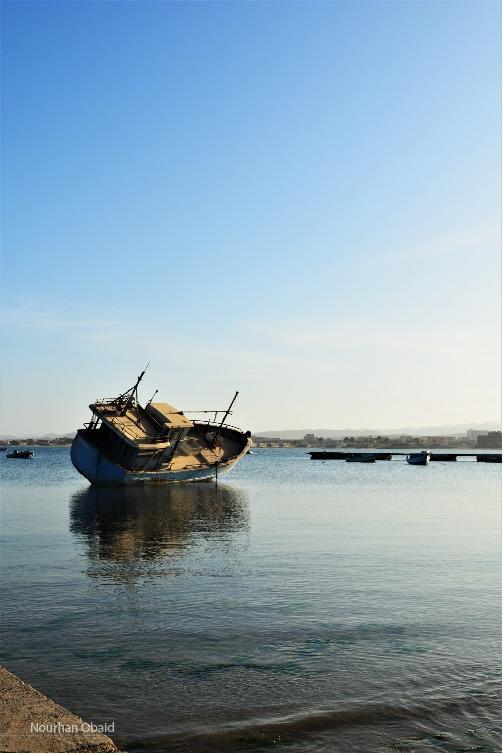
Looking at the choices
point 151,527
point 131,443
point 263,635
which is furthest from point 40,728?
point 131,443

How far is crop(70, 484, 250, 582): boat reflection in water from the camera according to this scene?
24.0 meters

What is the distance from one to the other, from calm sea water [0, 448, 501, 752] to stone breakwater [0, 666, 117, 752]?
96 cm

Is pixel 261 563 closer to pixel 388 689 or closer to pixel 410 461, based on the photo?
pixel 388 689

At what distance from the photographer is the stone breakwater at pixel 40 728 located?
8.20 meters

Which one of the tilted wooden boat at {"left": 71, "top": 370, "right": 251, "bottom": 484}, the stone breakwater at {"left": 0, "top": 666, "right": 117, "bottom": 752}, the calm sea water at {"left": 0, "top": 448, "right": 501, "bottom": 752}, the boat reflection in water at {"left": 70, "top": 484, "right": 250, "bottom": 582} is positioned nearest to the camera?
the stone breakwater at {"left": 0, "top": 666, "right": 117, "bottom": 752}

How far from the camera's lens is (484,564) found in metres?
24.7

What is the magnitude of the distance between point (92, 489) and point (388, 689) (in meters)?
53.6

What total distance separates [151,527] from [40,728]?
26.5 m

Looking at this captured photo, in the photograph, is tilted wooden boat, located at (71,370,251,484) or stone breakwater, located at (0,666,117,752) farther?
tilted wooden boat, located at (71,370,251,484)

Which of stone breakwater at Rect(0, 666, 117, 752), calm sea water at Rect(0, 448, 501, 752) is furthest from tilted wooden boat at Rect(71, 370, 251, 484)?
stone breakwater at Rect(0, 666, 117, 752)

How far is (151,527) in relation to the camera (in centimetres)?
3491

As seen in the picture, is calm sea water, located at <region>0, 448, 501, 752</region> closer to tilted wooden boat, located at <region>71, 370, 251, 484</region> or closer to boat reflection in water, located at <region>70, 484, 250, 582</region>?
boat reflection in water, located at <region>70, 484, 250, 582</region>

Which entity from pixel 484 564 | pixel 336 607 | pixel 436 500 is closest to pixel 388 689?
pixel 336 607

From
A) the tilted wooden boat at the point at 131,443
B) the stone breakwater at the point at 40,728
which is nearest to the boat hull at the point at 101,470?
the tilted wooden boat at the point at 131,443
